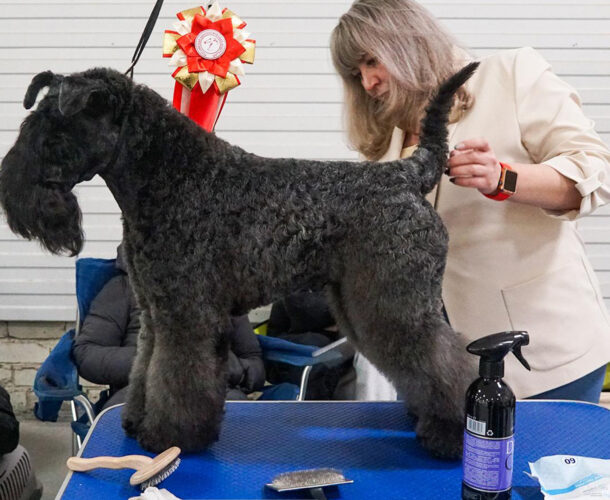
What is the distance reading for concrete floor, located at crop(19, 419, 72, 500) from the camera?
8.32 feet

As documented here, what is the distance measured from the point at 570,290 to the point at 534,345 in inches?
5.8

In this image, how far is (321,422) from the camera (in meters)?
1.35

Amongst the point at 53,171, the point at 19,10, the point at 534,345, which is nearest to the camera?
the point at 53,171

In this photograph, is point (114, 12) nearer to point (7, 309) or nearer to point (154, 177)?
point (7, 309)

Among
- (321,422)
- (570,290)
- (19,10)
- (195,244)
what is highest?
(19,10)

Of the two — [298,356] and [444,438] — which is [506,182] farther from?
[298,356]

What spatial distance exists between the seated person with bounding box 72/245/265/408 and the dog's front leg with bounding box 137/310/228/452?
851mm

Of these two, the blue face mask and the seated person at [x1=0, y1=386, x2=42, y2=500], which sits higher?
the blue face mask

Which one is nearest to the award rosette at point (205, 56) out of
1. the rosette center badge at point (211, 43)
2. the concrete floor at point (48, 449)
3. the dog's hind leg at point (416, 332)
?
the rosette center badge at point (211, 43)


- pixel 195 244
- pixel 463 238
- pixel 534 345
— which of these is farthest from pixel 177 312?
pixel 534 345

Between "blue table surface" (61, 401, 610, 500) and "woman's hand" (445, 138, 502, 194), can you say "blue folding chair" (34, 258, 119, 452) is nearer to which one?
"blue table surface" (61, 401, 610, 500)

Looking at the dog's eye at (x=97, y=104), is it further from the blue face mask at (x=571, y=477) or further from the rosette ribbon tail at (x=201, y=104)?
the blue face mask at (x=571, y=477)

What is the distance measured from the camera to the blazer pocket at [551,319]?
4.37 ft

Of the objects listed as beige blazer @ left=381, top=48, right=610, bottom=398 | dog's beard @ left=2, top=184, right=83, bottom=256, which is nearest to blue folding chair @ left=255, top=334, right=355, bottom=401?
beige blazer @ left=381, top=48, right=610, bottom=398
